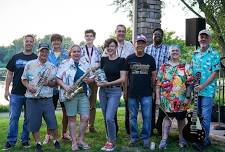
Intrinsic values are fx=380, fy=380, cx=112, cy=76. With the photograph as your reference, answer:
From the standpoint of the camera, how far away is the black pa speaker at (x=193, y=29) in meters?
8.67

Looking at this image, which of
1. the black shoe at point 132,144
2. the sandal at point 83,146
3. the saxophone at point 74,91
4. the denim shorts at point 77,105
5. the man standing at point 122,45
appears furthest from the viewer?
the man standing at point 122,45

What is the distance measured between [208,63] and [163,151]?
1687 mm

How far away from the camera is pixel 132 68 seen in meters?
6.53

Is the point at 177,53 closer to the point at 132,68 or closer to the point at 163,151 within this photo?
the point at 132,68

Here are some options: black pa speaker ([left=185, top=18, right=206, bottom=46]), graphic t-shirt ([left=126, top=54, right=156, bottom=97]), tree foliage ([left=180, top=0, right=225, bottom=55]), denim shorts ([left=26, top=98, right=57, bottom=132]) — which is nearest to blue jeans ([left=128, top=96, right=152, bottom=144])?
graphic t-shirt ([left=126, top=54, right=156, bottom=97])

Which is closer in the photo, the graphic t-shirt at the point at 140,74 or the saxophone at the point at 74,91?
the saxophone at the point at 74,91

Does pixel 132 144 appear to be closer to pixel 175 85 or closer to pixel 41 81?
pixel 175 85

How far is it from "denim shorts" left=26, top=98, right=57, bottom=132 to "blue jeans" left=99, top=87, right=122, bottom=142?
89 centimetres

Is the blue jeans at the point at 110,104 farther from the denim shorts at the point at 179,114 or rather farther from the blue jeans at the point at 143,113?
the denim shorts at the point at 179,114

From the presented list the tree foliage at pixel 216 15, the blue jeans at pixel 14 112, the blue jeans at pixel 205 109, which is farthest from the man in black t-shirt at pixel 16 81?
the tree foliage at pixel 216 15

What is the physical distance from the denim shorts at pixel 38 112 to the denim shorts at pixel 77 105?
279 millimetres

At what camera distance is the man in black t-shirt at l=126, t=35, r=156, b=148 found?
648 centimetres

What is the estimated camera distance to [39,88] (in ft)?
20.3

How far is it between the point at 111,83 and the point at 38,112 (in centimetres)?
129
